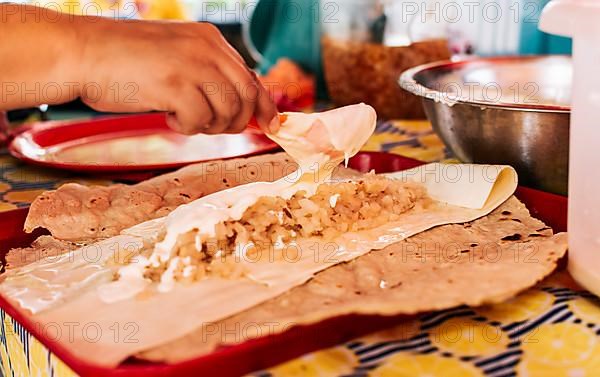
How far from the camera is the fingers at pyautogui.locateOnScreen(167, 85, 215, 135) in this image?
1.04m

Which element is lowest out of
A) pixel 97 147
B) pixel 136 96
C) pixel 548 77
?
pixel 97 147

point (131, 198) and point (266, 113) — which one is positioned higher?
point (266, 113)

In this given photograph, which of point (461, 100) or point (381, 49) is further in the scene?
point (381, 49)

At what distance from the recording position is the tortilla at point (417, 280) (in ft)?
2.70

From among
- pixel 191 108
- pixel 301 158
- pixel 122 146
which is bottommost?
pixel 122 146

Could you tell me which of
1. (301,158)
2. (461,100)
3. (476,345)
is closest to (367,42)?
(461,100)

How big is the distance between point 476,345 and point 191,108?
495 millimetres

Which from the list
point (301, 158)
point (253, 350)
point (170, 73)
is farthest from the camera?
point (301, 158)

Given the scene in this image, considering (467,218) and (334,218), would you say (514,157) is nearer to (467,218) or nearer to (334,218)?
(467,218)

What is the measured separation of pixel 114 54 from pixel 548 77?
1.19 metres

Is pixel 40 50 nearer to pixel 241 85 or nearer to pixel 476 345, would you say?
pixel 241 85

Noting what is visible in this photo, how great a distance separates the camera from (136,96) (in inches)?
41.7

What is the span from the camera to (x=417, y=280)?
0.96 meters

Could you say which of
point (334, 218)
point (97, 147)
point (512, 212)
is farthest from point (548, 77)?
point (97, 147)
